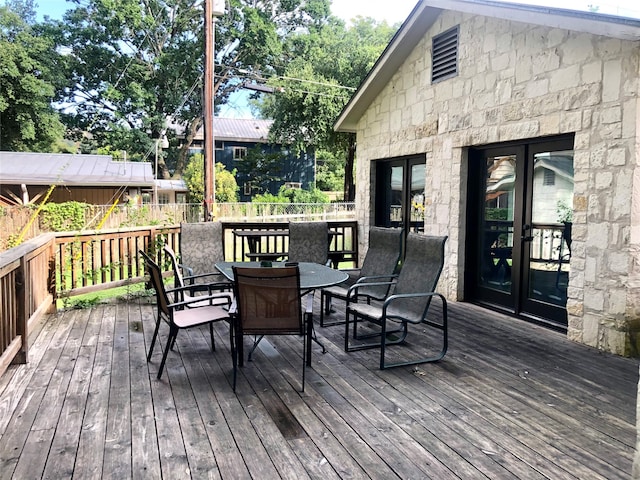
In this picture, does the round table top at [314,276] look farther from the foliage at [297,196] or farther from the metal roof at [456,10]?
the foliage at [297,196]

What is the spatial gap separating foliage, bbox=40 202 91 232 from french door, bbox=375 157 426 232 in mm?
9012

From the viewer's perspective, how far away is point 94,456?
7.55 ft

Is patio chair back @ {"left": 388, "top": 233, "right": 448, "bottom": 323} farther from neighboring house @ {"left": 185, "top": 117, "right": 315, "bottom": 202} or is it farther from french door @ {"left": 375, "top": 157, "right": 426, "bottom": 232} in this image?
neighboring house @ {"left": 185, "top": 117, "right": 315, "bottom": 202}

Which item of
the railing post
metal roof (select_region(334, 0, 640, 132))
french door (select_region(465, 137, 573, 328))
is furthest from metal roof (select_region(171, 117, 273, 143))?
the railing post

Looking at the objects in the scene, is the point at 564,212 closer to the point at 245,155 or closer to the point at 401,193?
the point at 401,193

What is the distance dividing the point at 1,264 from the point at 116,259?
2993 mm

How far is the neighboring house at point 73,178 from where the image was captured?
15.6m

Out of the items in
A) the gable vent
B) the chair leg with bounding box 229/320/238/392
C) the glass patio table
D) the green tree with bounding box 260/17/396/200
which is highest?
the green tree with bounding box 260/17/396/200

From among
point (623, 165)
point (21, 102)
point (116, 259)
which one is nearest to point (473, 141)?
point (623, 165)

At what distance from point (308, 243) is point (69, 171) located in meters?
13.9

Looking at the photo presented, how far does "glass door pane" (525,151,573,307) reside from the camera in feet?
15.0

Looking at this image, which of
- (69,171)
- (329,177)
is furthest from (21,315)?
(329,177)

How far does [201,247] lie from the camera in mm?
5402

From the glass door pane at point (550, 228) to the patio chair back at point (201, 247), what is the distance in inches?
133
